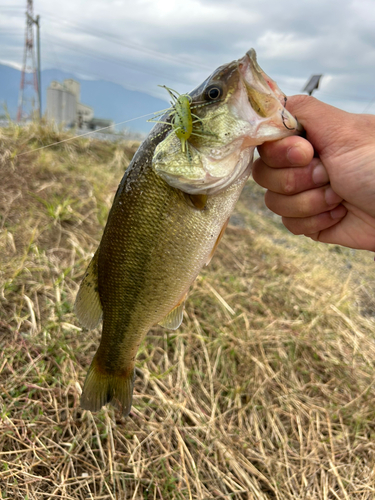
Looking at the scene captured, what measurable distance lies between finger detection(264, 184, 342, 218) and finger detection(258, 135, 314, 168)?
23 centimetres

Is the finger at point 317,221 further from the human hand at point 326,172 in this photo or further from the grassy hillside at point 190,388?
the grassy hillside at point 190,388

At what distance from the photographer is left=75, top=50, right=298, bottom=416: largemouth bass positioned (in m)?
1.33

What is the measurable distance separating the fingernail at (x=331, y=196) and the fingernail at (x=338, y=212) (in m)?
0.12

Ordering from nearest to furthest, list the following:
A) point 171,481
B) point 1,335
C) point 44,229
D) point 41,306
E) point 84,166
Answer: point 171,481 < point 1,335 < point 41,306 < point 44,229 < point 84,166

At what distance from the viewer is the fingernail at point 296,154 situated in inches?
Answer: 57.6

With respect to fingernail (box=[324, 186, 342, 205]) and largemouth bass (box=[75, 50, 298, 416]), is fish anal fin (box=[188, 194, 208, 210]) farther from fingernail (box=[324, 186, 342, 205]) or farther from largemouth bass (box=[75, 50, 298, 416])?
fingernail (box=[324, 186, 342, 205])

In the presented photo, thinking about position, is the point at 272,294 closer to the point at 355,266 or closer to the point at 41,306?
the point at 41,306

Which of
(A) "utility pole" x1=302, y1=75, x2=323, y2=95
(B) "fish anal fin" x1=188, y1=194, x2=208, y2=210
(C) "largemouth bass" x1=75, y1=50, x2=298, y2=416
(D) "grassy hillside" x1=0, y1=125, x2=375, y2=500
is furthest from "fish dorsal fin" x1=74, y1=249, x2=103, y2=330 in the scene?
(A) "utility pole" x1=302, y1=75, x2=323, y2=95

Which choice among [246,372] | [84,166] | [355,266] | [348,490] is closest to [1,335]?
[246,372]

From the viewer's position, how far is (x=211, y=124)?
54.1 inches

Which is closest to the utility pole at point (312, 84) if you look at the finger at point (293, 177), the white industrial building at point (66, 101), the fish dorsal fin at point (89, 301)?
the finger at point (293, 177)

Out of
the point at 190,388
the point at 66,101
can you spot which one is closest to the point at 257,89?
the point at 190,388

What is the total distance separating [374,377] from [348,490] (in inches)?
42.3

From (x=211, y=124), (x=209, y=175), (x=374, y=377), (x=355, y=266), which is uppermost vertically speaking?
(x=211, y=124)
